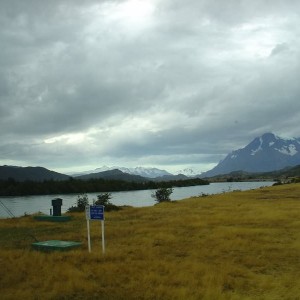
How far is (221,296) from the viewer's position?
10.2 meters

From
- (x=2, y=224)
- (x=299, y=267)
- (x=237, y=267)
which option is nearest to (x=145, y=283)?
(x=237, y=267)

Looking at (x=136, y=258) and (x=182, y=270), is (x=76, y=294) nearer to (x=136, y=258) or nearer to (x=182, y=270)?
(x=182, y=270)

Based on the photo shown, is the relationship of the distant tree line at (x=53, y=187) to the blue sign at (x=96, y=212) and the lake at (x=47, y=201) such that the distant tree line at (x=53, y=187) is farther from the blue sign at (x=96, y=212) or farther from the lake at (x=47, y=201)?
the blue sign at (x=96, y=212)

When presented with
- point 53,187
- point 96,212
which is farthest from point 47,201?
point 96,212

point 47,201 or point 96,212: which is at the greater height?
point 96,212

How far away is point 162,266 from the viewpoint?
44.9 ft

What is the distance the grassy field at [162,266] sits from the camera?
35.8ft

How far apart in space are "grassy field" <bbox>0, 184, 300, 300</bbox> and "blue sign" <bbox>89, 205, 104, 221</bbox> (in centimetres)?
124

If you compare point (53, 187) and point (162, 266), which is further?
point (53, 187)

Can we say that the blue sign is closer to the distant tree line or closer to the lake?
the lake

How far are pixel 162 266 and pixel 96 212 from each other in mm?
3528

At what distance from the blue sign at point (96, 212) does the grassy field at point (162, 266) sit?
1238 mm

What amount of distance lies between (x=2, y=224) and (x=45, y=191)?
90.0 metres

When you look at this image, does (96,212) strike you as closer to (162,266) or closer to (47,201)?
(162,266)
